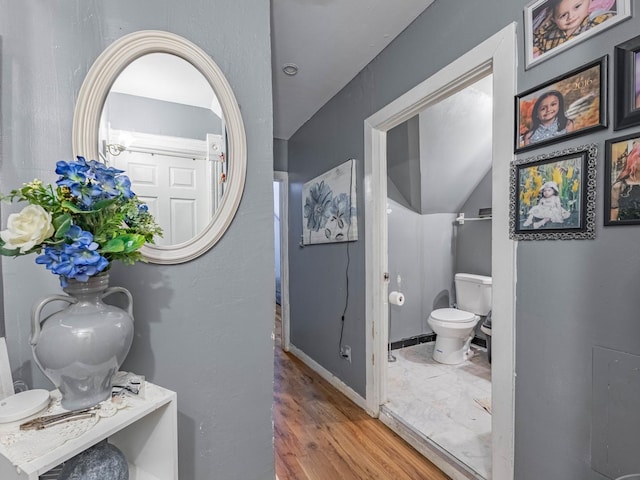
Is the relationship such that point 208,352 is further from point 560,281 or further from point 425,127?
point 425,127

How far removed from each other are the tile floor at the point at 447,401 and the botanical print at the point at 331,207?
4.22ft

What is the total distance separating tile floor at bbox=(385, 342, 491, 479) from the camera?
1.71 metres

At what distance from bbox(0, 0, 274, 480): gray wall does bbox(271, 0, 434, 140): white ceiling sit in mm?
553

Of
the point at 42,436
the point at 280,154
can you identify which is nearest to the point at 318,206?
the point at 280,154

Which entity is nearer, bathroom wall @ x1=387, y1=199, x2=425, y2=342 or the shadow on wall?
bathroom wall @ x1=387, y1=199, x2=425, y2=342

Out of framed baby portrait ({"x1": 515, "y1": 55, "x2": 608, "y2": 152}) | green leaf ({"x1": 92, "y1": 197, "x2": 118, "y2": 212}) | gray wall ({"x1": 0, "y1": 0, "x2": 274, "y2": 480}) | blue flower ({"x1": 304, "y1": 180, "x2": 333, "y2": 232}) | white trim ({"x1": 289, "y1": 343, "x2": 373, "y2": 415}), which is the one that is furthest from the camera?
blue flower ({"x1": 304, "y1": 180, "x2": 333, "y2": 232})

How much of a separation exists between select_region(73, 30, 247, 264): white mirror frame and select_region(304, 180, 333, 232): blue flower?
4.94 feet

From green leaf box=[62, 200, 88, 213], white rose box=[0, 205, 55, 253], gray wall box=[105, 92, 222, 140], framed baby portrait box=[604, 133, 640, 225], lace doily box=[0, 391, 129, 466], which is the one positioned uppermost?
gray wall box=[105, 92, 222, 140]

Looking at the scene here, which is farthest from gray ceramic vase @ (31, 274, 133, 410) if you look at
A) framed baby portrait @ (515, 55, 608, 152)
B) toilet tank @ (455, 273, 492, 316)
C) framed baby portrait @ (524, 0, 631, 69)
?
toilet tank @ (455, 273, 492, 316)

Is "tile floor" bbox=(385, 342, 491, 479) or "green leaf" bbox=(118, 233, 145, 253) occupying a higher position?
"green leaf" bbox=(118, 233, 145, 253)

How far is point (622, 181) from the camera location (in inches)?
35.7

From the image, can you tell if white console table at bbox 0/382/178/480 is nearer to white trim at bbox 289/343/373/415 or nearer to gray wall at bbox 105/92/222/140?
gray wall at bbox 105/92/222/140

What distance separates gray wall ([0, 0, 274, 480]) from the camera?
846mm

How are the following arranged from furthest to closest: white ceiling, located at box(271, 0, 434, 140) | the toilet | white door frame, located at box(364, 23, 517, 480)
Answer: the toilet, white ceiling, located at box(271, 0, 434, 140), white door frame, located at box(364, 23, 517, 480)
